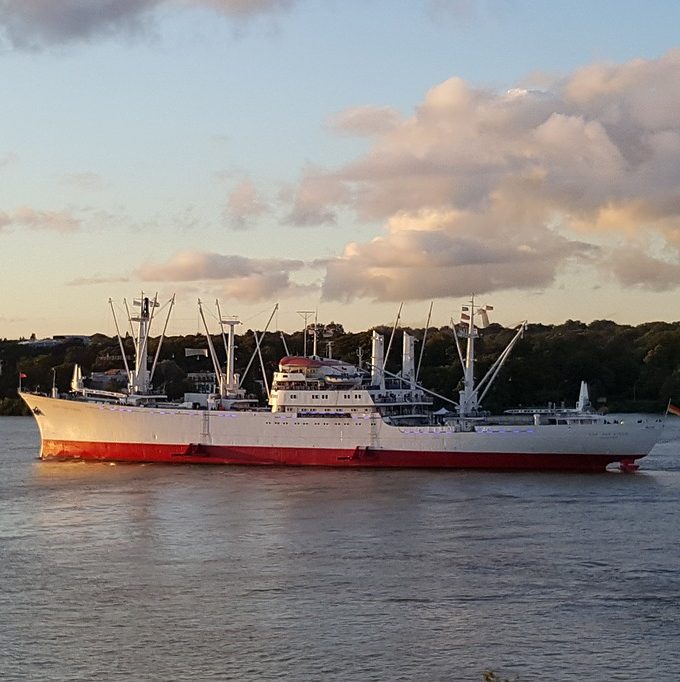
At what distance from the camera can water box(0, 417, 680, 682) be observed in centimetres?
2519

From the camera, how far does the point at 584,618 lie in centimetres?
2812

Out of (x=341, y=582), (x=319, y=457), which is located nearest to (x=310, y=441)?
(x=319, y=457)

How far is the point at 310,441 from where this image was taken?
6269 cm

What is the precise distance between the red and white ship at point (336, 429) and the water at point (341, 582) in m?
6.09

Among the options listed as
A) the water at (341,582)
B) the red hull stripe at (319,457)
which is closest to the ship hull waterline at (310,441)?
the red hull stripe at (319,457)

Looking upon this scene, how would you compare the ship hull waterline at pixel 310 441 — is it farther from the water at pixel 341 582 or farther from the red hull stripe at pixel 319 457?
the water at pixel 341 582

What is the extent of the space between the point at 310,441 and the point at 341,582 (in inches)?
1206

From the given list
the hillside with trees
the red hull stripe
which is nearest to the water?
the red hull stripe

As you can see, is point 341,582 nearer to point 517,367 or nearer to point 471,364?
point 471,364

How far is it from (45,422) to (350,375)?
18.1m

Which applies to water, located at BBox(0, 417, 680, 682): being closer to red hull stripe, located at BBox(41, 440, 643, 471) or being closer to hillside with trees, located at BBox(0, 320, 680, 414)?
red hull stripe, located at BBox(41, 440, 643, 471)

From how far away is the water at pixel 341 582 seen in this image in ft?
82.6

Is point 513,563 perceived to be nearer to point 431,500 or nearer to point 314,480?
point 431,500

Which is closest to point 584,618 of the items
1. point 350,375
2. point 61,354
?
point 350,375
